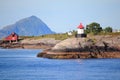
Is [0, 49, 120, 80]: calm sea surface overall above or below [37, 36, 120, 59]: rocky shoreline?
below

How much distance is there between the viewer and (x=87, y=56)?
90188 mm

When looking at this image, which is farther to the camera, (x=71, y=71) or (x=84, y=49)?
(x=84, y=49)

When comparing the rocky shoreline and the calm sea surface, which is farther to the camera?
the rocky shoreline

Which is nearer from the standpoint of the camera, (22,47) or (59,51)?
(59,51)

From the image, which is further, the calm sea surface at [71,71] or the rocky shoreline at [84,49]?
the rocky shoreline at [84,49]

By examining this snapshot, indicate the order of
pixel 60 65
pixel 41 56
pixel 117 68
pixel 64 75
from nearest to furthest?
pixel 64 75 → pixel 117 68 → pixel 60 65 → pixel 41 56

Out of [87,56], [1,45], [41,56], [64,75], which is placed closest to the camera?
[64,75]

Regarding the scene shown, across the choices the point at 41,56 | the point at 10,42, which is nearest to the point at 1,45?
the point at 10,42

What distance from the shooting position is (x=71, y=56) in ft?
298

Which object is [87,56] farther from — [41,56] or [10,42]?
[10,42]

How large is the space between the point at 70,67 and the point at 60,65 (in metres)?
3.62

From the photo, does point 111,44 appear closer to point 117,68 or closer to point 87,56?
point 87,56

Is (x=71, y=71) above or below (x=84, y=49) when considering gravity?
below

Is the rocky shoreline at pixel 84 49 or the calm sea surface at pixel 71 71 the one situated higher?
the rocky shoreline at pixel 84 49
